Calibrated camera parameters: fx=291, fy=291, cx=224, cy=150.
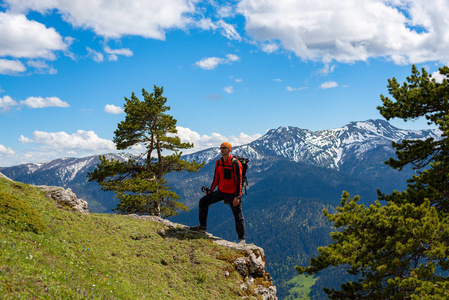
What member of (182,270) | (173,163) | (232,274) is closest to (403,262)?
(232,274)

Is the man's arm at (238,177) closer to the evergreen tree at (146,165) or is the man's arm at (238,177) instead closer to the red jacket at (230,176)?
the red jacket at (230,176)

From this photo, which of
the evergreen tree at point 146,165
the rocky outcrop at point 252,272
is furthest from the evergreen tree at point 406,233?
the evergreen tree at point 146,165

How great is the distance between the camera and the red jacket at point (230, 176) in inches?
526

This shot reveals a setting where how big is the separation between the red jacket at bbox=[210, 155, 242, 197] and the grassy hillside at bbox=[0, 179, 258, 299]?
9.87ft

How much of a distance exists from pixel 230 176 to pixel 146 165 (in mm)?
18680

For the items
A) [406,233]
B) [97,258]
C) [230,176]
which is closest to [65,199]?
[97,258]

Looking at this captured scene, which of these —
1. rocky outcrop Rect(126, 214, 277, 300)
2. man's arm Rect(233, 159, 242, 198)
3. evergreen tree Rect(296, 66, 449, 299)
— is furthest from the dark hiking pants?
evergreen tree Rect(296, 66, 449, 299)

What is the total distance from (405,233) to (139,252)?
1000 cm

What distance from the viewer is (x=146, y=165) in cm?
3028

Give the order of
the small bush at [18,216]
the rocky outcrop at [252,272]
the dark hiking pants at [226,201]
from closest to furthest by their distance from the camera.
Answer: the small bush at [18,216] → the rocky outcrop at [252,272] → the dark hiking pants at [226,201]

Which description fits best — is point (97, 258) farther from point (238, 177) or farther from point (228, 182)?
point (238, 177)

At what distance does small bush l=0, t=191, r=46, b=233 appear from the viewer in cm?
921

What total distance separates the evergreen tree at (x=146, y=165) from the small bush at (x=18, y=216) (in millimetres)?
15826

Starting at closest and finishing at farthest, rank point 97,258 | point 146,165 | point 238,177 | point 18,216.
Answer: point 18,216 < point 97,258 < point 238,177 < point 146,165
